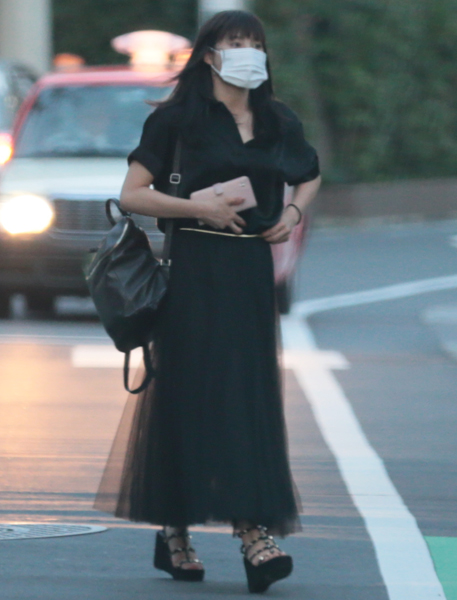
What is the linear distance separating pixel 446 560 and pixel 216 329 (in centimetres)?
114

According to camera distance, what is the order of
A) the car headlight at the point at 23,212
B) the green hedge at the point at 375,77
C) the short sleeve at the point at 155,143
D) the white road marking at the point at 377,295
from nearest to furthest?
the short sleeve at the point at 155,143
the car headlight at the point at 23,212
the white road marking at the point at 377,295
the green hedge at the point at 375,77

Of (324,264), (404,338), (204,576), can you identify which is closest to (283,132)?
(204,576)

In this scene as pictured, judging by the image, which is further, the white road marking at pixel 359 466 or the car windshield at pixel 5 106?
the car windshield at pixel 5 106

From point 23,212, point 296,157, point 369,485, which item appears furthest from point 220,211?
point 23,212

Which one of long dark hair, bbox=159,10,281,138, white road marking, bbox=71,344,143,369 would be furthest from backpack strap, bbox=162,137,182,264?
white road marking, bbox=71,344,143,369

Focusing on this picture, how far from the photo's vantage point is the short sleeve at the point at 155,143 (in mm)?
4625

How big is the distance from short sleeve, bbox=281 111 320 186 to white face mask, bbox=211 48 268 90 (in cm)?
22

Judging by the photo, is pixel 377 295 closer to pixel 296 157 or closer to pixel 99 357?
pixel 99 357

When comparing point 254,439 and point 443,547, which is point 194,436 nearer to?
point 254,439

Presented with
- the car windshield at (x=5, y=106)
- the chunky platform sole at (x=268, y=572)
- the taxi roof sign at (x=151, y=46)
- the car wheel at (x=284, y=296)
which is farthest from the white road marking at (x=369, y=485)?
the car windshield at (x=5, y=106)

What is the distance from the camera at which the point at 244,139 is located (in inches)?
184

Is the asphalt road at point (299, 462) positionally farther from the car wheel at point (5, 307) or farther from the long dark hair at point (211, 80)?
the long dark hair at point (211, 80)

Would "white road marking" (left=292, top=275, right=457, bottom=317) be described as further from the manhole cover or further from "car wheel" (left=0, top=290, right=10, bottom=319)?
the manhole cover

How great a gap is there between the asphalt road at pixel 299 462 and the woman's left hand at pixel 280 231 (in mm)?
1076
